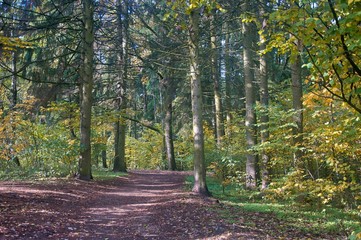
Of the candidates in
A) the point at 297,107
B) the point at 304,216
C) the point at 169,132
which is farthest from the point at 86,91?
the point at 169,132

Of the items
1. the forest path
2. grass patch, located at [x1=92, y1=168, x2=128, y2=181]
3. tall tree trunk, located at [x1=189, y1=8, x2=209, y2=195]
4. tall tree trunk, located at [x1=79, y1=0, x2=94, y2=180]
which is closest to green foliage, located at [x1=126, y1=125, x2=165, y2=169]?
grass patch, located at [x1=92, y1=168, x2=128, y2=181]

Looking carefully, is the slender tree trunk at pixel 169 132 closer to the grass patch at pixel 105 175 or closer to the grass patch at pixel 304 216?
the grass patch at pixel 105 175

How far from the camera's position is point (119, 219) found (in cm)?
771

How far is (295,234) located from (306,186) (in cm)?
228

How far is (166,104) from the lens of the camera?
23.9 m

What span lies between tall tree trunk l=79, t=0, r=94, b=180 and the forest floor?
310 cm

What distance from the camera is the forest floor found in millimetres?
6152

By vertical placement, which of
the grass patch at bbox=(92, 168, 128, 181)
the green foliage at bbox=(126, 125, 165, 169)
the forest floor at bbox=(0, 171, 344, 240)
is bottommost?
the forest floor at bbox=(0, 171, 344, 240)

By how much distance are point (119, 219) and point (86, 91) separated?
24.9 feet

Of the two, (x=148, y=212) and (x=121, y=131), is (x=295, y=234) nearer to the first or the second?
(x=148, y=212)

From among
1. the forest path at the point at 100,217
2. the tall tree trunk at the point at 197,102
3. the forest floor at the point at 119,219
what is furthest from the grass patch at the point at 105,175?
the tall tree trunk at the point at 197,102

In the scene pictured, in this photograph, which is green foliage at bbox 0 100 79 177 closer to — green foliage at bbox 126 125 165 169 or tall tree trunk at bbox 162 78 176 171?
tall tree trunk at bbox 162 78 176 171

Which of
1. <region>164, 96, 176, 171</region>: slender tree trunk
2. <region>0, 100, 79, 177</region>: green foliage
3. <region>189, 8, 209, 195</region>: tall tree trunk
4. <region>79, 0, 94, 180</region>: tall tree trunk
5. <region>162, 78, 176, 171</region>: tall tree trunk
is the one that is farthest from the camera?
<region>164, 96, 176, 171</region>: slender tree trunk

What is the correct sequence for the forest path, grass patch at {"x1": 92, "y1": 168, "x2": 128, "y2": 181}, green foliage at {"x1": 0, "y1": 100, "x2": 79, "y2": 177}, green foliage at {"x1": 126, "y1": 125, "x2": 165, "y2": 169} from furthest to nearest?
green foliage at {"x1": 126, "y1": 125, "x2": 165, "y2": 169} < grass patch at {"x1": 92, "y1": 168, "x2": 128, "y2": 181} < green foliage at {"x1": 0, "y1": 100, "x2": 79, "y2": 177} < the forest path
